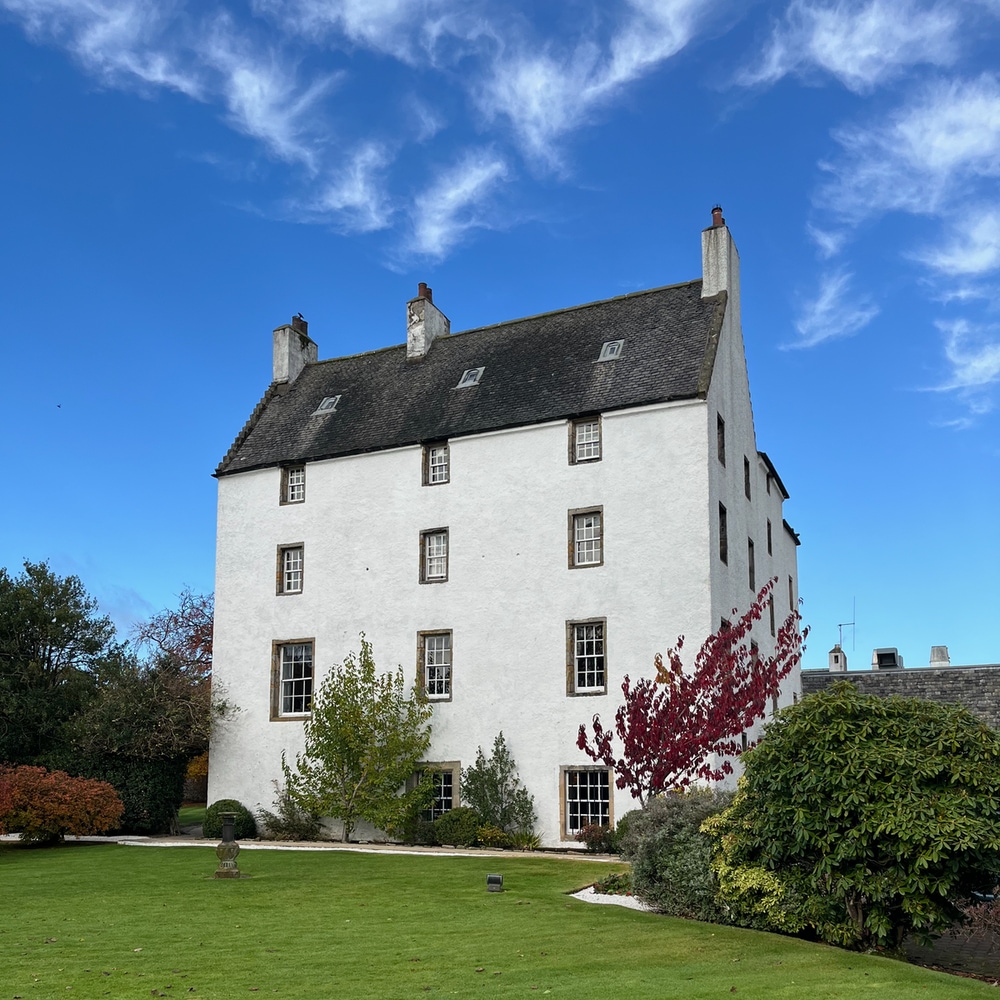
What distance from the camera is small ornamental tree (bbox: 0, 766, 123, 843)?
2703 centimetres

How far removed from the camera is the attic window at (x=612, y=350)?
30.0 meters

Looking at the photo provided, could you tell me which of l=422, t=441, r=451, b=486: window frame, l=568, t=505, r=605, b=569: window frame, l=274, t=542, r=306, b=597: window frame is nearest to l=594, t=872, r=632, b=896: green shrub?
l=568, t=505, r=605, b=569: window frame

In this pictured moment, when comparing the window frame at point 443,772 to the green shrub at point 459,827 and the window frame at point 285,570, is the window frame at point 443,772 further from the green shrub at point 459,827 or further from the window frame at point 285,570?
the window frame at point 285,570

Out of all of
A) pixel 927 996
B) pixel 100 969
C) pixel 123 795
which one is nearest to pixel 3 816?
pixel 123 795

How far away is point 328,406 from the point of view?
34719 millimetres

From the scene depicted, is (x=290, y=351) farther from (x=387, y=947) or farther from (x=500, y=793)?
(x=387, y=947)

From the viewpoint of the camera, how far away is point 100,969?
460 inches

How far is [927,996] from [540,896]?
758 centimetres

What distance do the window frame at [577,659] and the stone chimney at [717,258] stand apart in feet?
32.5

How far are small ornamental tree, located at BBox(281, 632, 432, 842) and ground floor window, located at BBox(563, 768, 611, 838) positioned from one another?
390 centimetres

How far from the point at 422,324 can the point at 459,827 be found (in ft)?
53.2

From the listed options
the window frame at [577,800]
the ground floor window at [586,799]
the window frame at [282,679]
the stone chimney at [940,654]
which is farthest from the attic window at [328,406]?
the stone chimney at [940,654]

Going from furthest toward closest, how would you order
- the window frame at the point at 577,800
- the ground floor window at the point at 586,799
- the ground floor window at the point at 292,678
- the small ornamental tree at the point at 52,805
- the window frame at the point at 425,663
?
the ground floor window at the point at 292,678 → the window frame at the point at 425,663 → the small ornamental tree at the point at 52,805 → the ground floor window at the point at 586,799 → the window frame at the point at 577,800

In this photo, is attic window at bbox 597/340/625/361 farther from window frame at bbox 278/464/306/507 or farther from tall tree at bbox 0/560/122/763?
tall tree at bbox 0/560/122/763
